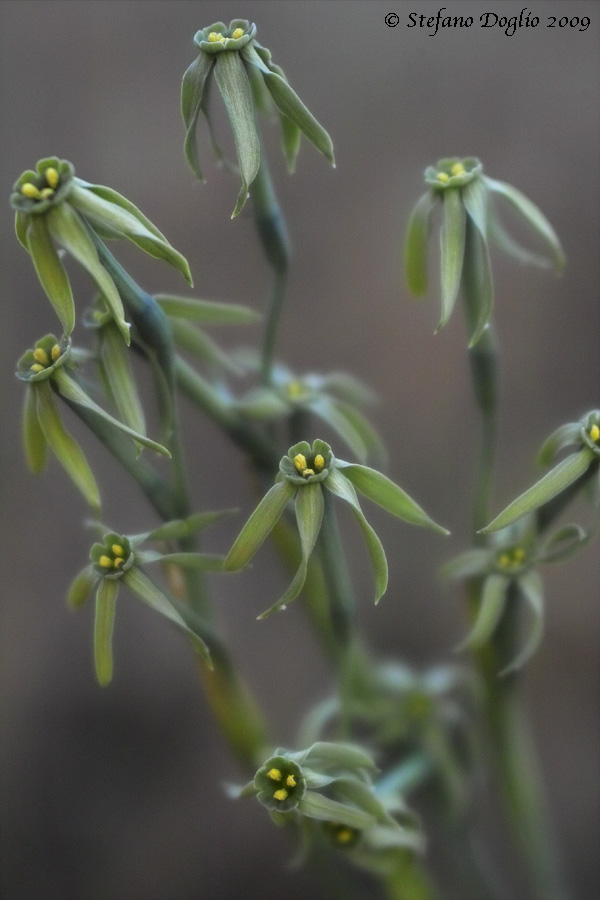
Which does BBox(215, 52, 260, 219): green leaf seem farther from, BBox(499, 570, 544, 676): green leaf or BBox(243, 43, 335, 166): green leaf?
BBox(499, 570, 544, 676): green leaf

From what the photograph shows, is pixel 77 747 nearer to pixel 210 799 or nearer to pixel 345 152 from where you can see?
pixel 210 799

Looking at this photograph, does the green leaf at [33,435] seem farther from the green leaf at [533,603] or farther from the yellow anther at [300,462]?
the green leaf at [533,603]

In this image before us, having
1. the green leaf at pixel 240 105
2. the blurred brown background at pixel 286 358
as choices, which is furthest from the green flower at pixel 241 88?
the blurred brown background at pixel 286 358

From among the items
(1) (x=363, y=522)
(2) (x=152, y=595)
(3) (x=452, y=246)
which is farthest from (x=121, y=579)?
(3) (x=452, y=246)

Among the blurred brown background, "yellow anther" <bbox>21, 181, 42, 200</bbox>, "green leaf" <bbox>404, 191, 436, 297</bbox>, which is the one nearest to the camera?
"yellow anther" <bbox>21, 181, 42, 200</bbox>

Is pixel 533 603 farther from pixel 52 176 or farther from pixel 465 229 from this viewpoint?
pixel 52 176

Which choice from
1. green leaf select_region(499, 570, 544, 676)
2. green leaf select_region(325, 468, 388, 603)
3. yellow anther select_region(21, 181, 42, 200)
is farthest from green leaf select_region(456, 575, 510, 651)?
yellow anther select_region(21, 181, 42, 200)
